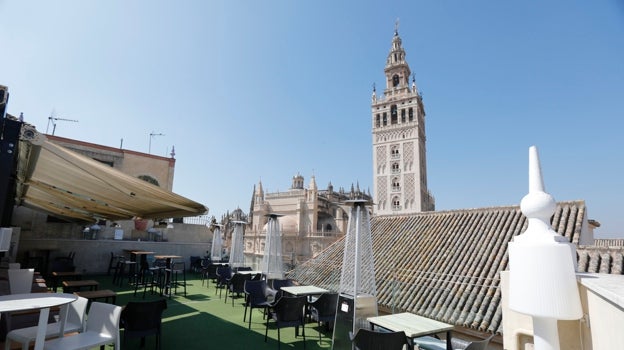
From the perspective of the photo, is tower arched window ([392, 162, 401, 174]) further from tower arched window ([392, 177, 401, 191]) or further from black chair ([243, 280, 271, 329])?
black chair ([243, 280, 271, 329])

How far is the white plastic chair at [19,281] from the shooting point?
4.93m

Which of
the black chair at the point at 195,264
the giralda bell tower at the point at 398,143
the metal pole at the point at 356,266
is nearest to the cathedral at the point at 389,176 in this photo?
the giralda bell tower at the point at 398,143

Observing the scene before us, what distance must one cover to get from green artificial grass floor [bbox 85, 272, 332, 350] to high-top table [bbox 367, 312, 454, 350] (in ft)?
5.86

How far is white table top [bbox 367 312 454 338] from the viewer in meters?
3.55

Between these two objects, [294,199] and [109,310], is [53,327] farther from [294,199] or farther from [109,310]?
[294,199]

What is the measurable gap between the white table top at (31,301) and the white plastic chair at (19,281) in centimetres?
261

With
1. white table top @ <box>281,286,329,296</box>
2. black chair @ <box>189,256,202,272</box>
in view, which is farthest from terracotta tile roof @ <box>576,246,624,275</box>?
black chair @ <box>189,256,202,272</box>

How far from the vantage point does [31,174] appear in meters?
5.18

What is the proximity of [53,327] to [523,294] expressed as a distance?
4902 millimetres

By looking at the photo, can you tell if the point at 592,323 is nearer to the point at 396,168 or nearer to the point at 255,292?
the point at 255,292

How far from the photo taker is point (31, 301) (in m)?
2.91

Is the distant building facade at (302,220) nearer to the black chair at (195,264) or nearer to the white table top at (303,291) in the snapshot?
the black chair at (195,264)

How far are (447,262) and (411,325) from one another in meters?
5.34

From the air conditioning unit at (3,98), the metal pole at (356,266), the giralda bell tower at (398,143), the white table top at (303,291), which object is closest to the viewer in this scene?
the air conditioning unit at (3,98)
